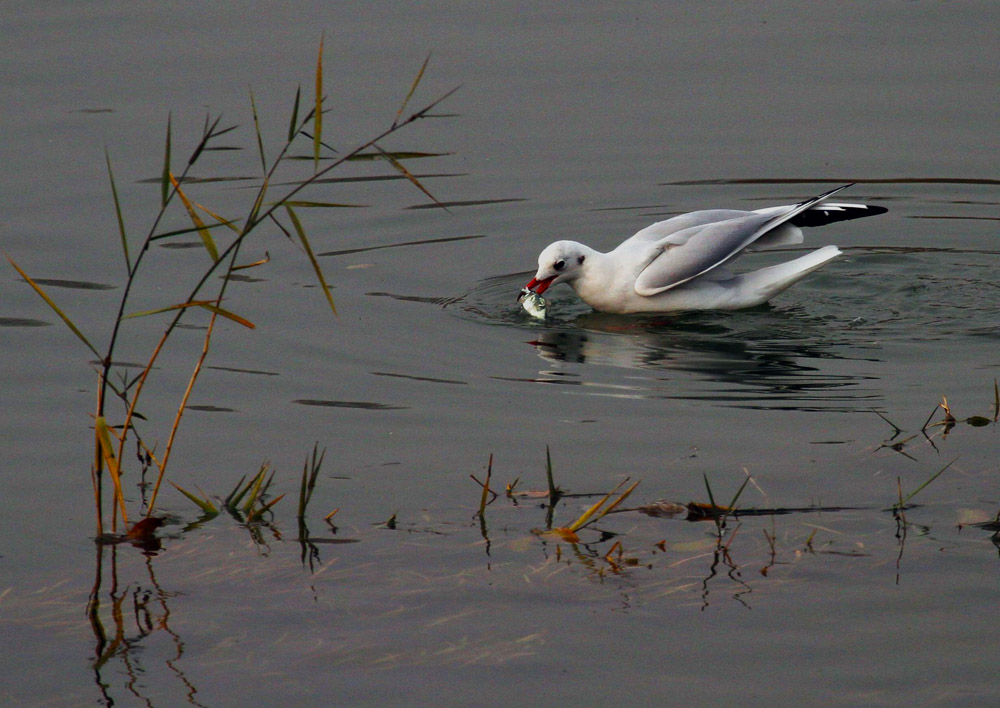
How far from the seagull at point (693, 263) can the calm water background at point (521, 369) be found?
187 mm

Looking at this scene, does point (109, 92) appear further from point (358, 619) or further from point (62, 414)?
point (358, 619)

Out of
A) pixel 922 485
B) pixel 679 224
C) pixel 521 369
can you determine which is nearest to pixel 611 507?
pixel 922 485

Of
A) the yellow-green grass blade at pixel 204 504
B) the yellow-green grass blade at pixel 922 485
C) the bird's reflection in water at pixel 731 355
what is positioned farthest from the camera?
the bird's reflection in water at pixel 731 355

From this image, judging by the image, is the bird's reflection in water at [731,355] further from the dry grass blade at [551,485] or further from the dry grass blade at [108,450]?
the dry grass blade at [108,450]

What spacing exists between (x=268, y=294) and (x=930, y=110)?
5894 millimetres

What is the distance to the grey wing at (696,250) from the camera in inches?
305

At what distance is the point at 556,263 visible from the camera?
779cm

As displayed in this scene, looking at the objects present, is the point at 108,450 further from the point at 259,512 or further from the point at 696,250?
the point at 696,250

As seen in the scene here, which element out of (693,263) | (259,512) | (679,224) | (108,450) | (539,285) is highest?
(679,224)

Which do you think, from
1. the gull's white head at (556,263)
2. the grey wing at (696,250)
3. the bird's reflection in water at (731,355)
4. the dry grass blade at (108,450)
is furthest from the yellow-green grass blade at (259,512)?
the grey wing at (696,250)

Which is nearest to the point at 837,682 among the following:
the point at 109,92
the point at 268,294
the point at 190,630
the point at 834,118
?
the point at 190,630

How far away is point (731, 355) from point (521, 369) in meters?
1.11

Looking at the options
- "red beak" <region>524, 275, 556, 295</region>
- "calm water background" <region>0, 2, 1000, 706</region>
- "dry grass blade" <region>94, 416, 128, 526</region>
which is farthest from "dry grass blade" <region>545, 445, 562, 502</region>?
"red beak" <region>524, 275, 556, 295</region>

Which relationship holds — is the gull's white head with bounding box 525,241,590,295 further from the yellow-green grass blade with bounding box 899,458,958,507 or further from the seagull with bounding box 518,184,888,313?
the yellow-green grass blade with bounding box 899,458,958,507
